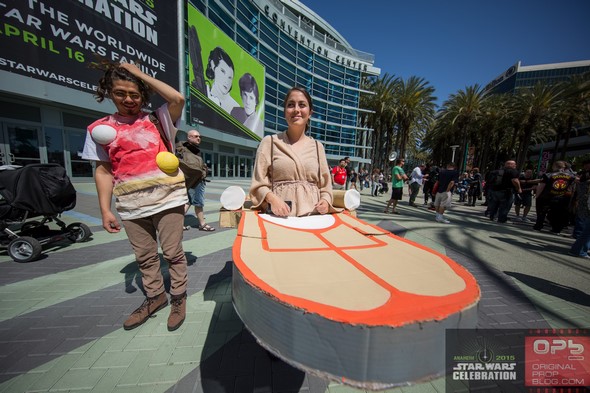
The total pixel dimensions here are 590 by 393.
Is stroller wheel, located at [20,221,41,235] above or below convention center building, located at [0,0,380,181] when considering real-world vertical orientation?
below

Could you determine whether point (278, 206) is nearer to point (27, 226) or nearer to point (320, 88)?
point (27, 226)

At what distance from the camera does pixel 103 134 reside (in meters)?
1.48

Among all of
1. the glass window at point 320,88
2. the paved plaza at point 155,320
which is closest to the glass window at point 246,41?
the glass window at point 320,88

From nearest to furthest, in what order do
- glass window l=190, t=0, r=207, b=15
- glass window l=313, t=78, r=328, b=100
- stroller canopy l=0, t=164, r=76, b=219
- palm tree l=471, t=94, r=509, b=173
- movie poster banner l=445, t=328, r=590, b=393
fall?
movie poster banner l=445, t=328, r=590, b=393 < stroller canopy l=0, t=164, r=76, b=219 < glass window l=190, t=0, r=207, b=15 < palm tree l=471, t=94, r=509, b=173 < glass window l=313, t=78, r=328, b=100

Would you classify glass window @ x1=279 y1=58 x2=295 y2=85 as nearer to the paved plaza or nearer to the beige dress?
the paved plaza

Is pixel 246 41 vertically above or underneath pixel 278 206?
above

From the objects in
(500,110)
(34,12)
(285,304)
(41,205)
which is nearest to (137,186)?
(285,304)

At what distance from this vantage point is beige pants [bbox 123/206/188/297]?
173 centimetres

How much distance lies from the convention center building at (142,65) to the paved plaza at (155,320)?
195 cm

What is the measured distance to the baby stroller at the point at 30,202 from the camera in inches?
116

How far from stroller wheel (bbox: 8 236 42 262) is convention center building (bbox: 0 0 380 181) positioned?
2672 mm

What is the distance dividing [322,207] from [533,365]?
1794 mm

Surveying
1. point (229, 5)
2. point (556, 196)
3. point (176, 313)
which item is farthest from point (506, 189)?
point (229, 5)

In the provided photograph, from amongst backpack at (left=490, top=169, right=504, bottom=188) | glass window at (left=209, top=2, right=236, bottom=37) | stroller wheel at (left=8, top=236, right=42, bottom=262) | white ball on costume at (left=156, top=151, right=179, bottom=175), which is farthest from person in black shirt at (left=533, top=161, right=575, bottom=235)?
glass window at (left=209, top=2, right=236, bottom=37)
